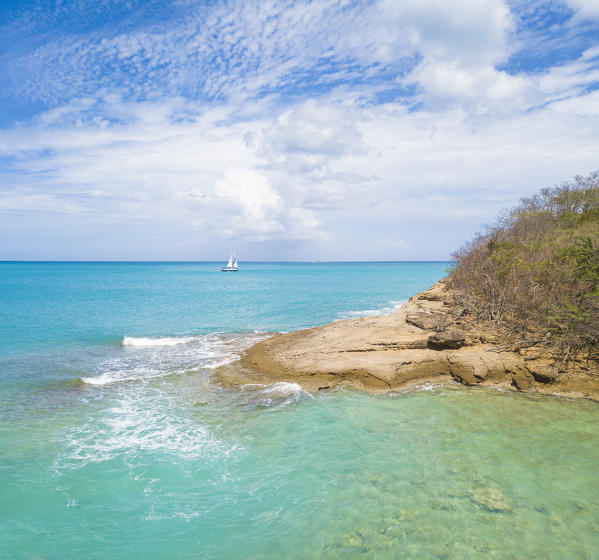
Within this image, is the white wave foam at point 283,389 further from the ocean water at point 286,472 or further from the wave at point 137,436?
the wave at point 137,436

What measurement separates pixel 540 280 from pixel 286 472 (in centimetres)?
1351

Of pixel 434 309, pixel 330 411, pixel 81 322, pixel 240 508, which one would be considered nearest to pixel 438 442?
pixel 330 411

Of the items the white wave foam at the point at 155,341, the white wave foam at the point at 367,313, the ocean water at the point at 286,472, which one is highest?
the white wave foam at the point at 367,313

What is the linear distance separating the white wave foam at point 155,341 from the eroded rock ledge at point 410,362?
21.1ft

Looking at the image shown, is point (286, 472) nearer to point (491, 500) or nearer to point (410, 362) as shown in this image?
point (491, 500)

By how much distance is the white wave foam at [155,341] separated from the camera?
72.3 ft

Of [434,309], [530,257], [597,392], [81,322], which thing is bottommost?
[81,322]

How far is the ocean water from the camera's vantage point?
6.61m

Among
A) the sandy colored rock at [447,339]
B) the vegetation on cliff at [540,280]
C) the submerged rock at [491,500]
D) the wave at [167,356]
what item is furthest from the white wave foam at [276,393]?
the vegetation on cliff at [540,280]

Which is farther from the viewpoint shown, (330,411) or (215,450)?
(330,411)

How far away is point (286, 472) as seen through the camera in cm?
866

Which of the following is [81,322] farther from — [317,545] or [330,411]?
[317,545]

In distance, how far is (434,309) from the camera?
18625 mm

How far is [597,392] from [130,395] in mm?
16310
